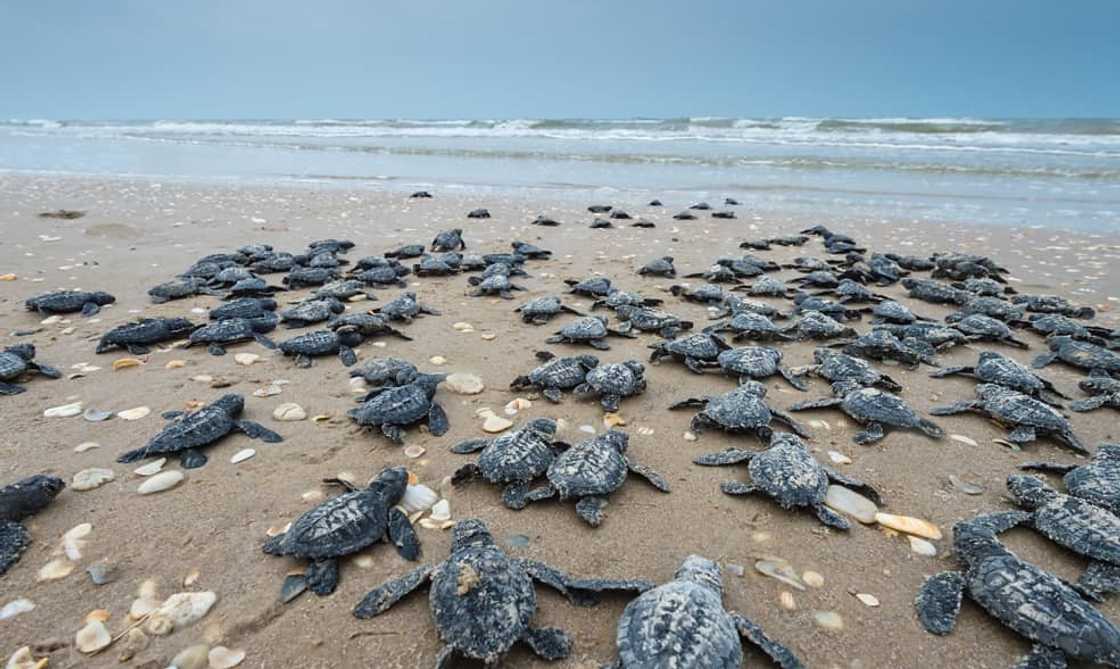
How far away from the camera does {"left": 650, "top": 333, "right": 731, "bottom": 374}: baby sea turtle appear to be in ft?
16.7

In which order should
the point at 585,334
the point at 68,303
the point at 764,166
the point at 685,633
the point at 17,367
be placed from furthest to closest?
the point at 764,166 < the point at 68,303 < the point at 585,334 < the point at 17,367 < the point at 685,633

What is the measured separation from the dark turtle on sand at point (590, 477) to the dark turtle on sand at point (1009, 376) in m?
3.32

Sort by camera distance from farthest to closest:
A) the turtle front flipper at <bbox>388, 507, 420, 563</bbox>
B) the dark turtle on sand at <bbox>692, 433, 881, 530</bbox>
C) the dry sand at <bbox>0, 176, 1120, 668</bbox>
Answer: the dark turtle on sand at <bbox>692, 433, 881, 530</bbox>, the turtle front flipper at <bbox>388, 507, 420, 563</bbox>, the dry sand at <bbox>0, 176, 1120, 668</bbox>

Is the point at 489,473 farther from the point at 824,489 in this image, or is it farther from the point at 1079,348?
the point at 1079,348

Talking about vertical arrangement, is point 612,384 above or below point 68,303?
below

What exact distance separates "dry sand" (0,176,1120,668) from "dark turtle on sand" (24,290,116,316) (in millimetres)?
154

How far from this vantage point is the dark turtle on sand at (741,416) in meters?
3.95

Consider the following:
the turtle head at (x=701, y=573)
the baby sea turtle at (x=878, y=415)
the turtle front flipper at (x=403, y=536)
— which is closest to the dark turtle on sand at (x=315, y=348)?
the turtle front flipper at (x=403, y=536)

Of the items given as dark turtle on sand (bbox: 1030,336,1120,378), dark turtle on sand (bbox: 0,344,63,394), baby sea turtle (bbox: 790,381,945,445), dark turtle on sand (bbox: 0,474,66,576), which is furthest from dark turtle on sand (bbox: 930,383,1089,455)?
dark turtle on sand (bbox: 0,344,63,394)

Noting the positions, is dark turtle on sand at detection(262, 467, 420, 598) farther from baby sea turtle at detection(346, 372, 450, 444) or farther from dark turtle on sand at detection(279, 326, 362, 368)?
dark turtle on sand at detection(279, 326, 362, 368)

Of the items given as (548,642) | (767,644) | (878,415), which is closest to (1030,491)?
(878,415)

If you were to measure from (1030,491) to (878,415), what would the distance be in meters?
1.00

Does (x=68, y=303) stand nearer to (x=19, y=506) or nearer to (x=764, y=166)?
(x=19, y=506)

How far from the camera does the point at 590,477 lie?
10.7ft
